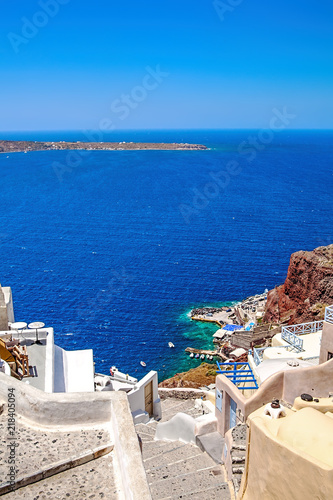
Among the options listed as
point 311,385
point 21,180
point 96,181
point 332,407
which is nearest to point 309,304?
point 311,385

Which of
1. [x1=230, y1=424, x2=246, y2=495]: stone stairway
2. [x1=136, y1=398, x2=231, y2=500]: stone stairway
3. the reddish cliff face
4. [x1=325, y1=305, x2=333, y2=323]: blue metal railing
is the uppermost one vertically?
[x1=325, y1=305, x2=333, y2=323]: blue metal railing

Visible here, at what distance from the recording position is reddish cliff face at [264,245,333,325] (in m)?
47.7

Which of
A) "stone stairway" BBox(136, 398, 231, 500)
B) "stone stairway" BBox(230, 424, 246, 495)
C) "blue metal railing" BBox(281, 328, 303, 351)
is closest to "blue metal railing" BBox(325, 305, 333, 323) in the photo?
"stone stairway" BBox(230, 424, 246, 495)

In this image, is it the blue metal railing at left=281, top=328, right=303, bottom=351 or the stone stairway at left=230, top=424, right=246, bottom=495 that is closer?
the stone stairway at left=230, top=424, right=246, bottom=495

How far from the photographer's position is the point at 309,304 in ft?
159

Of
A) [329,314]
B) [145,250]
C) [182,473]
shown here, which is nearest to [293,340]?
[329,314]

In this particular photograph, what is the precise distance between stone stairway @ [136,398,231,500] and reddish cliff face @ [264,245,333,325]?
28912 mm

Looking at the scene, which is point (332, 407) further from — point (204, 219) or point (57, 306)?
point (204, 219)

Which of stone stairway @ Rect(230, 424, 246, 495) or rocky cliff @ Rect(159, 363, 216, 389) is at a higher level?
stone stairway @ Rect(230, 424, 246, 495)

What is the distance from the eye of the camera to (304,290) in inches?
1999

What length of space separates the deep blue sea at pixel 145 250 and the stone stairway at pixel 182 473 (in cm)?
2609

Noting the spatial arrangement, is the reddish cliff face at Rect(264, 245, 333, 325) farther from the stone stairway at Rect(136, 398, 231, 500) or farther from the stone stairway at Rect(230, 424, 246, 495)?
the stone stairway at Rect(230, 424, 246, 495)

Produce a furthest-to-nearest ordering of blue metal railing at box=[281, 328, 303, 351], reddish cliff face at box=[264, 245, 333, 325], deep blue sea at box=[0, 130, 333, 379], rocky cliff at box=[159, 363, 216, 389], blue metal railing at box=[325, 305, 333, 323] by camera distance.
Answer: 1. deep blue sea at box=[0, 130, 333, 379]
2. reddish cliff face at box=[264, 245, 333, 325]
3. rocky cliff at box=[159, 363, 216, 389]
4. blue metal railing at box=[281, 328, 303, 351]
5. blue metal railing at box=[325, 305, 333, 323]

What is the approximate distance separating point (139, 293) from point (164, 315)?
303 inches
